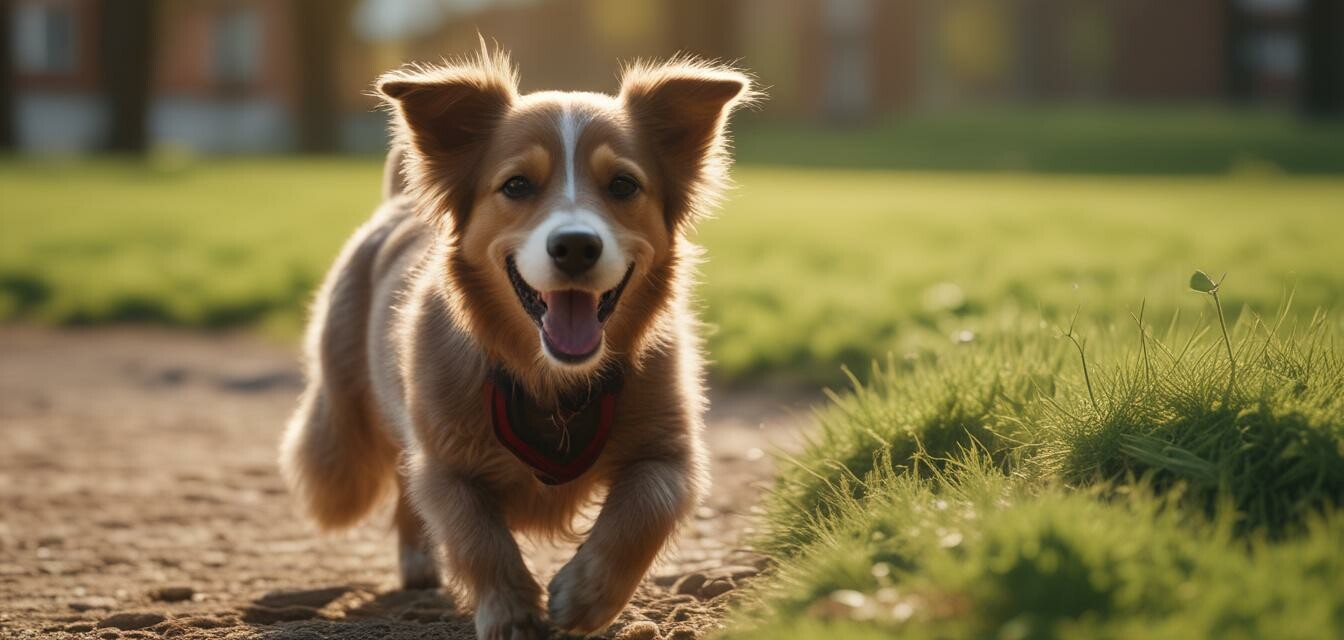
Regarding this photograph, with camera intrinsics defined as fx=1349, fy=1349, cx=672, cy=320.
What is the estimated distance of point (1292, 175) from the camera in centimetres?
2145

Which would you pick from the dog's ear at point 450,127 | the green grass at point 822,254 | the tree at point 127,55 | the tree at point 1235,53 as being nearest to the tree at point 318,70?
the tree at point 127,55

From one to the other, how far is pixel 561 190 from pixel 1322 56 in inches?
1291

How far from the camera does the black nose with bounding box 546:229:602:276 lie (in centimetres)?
352

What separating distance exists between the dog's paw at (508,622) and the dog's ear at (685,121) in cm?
131

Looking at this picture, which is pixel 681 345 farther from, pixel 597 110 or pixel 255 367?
pixel 255 367

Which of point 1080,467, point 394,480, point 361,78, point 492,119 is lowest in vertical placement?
point 361,78

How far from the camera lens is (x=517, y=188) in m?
3.94

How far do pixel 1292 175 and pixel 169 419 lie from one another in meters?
19.0

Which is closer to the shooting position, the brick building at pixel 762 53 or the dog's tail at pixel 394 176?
the dog's tail at pixel 394 176

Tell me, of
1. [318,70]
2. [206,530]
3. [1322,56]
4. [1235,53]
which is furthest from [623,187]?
[1235,53]

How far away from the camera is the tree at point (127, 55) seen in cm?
2594

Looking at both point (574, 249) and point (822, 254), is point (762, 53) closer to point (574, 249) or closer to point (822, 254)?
point (822, 254)

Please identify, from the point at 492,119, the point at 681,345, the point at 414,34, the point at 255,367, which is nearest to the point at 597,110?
the point at 492,119

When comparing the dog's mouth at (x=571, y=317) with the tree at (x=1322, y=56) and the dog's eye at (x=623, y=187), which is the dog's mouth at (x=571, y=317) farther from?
the tree at (x=1322, y=56)
